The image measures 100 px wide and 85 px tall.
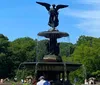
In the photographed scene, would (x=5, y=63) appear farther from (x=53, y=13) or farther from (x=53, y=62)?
(x=53, y=62)

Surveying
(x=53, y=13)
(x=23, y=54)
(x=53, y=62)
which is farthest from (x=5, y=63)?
(x=53, y=62)

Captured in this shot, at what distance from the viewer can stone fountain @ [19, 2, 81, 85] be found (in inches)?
1072

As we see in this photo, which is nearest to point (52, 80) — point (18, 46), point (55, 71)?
point (55, 71)

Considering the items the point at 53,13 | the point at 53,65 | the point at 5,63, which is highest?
the point at 5,63

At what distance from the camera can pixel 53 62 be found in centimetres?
2742

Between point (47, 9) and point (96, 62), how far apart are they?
45947 mm

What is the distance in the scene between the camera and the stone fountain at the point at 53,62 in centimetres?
2723

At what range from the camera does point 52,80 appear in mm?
27578

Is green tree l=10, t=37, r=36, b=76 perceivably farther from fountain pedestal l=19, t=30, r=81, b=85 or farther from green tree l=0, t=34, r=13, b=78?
fountain pedestal l=19, t=30, r=81, b=85

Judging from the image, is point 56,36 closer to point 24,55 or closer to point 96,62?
point 96,62

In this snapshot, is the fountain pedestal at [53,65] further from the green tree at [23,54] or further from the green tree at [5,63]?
the green tree at [23,54]

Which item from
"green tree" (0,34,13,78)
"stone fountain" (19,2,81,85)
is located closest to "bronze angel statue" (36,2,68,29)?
"stone fountain" (19,2,81,85)

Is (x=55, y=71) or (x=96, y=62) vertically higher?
(x=96, y=62)

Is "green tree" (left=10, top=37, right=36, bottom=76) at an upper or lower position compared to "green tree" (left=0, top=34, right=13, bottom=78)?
upper
